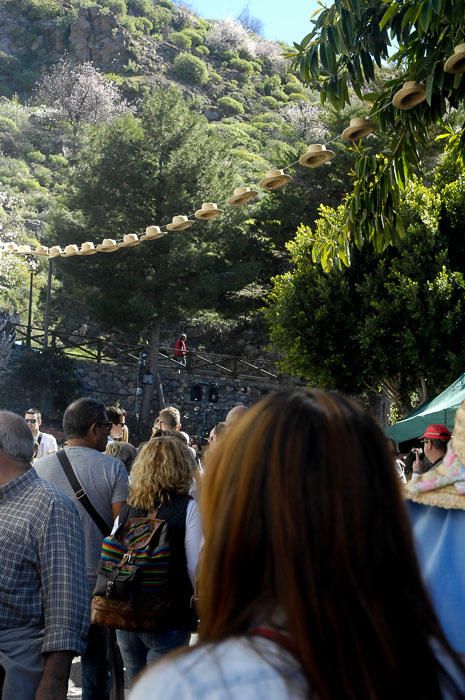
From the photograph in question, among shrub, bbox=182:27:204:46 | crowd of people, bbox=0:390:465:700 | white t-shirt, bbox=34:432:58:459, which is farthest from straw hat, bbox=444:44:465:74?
shrub, bbox=182:27:204:46

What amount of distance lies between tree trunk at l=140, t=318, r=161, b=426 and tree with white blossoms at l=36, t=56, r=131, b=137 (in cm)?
4840

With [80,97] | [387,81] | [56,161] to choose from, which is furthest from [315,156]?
[80,97]

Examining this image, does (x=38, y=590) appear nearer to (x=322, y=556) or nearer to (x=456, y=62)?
(x=322, y=556)

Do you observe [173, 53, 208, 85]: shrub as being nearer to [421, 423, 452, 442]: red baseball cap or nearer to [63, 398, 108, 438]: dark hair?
[421, 423, 452, 442]: red baseball cap

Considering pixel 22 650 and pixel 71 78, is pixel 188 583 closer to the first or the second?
pixel 22 650

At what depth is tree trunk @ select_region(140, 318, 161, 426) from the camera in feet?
108

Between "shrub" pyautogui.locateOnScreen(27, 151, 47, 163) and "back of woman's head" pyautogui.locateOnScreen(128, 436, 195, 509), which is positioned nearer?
"back of woman's head" pyautogui.locateOnScreen(128, 436, 195, 509)

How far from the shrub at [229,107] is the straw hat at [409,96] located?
9777cm

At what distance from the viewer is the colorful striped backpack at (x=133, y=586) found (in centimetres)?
453

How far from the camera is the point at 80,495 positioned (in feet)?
17.0

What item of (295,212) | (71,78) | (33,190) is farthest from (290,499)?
(71,78)

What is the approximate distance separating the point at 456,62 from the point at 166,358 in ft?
98.1

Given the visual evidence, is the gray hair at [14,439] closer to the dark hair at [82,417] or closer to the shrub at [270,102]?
the dark hair at [82,417]

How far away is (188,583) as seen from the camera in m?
A: 4.72
